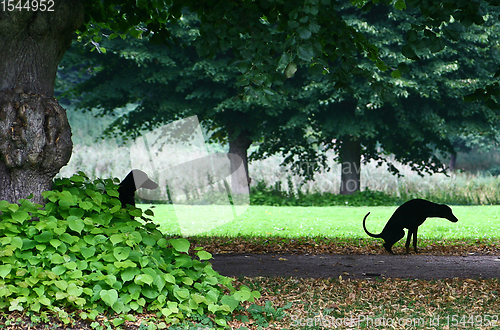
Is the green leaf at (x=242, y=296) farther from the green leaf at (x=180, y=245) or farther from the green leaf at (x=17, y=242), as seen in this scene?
the green leaf at (x=17, y=242)

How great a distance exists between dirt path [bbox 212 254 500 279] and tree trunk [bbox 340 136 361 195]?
923 centimetres

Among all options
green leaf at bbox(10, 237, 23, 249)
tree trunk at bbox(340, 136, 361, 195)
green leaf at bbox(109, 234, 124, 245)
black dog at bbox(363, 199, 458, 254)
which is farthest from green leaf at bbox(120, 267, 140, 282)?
tree trunk at bbox(340, 136, 361, 195)

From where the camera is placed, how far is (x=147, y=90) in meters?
15.8

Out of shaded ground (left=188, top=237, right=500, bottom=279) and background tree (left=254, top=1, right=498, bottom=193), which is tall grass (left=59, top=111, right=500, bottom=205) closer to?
background tree (left=254, top=1, right=498, bottom=193)

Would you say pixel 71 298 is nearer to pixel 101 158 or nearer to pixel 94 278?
pixel 94 278

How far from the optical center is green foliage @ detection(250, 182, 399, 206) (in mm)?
15859

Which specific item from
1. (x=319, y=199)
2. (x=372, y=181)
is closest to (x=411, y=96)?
(x=372, y=181)

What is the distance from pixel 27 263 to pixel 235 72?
1158 centimetres

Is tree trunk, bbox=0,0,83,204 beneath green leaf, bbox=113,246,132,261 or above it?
above

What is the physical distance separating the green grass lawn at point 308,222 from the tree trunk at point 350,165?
176 cm

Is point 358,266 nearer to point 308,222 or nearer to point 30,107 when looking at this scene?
point 30,107

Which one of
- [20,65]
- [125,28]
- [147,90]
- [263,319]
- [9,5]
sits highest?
[147,90]

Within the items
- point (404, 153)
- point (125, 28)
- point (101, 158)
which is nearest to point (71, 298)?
point (125, 28)
